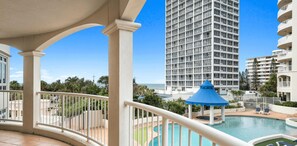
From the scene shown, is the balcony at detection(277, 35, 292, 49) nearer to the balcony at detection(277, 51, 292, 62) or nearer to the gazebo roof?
the balcony at detection(277, 51, 292, 62)

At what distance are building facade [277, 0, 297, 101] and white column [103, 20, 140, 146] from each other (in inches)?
769

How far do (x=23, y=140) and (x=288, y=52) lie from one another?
2158cm

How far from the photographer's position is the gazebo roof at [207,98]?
11.0 m

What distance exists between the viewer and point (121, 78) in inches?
91.0

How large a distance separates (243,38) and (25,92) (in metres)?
63.5

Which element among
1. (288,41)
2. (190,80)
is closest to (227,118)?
(288,41)

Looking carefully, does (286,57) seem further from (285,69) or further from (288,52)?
(285,69)

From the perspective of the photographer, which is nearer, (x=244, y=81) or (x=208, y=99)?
(x=208, y=99)

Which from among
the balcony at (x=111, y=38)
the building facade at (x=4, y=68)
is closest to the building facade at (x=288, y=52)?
the balcony at (x=111, y=38)

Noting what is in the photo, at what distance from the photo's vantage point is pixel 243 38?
193 feet

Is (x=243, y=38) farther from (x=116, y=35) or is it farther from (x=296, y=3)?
(x=116, y=35)

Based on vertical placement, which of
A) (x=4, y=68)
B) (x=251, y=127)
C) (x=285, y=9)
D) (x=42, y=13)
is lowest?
(x=251, y=127)

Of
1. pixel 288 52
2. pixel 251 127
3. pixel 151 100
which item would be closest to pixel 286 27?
pixel 288 52

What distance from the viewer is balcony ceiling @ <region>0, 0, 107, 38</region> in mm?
2562
